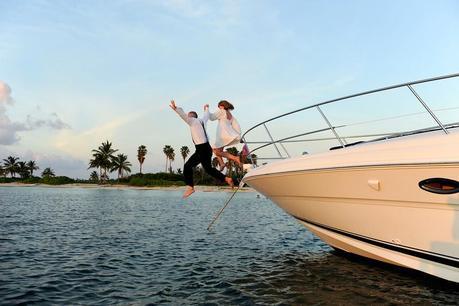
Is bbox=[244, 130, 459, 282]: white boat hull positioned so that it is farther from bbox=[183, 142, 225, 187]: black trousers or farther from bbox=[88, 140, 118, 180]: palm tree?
bbox=[88, 140, 118, 180]: palm tree

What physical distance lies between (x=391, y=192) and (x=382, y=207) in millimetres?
377

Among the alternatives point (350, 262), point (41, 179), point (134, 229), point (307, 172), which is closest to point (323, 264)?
point (350, 262)

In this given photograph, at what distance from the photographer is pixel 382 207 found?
16.9 feet

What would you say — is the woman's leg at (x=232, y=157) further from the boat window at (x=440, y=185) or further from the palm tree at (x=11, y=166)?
the palm tree at (x=11, y=166)

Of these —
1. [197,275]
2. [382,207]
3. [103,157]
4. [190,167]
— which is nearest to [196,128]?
[190,167]

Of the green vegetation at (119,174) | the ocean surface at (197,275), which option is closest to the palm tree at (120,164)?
the green vegetation at (119,174)

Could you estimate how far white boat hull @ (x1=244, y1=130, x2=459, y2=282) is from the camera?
4.55m

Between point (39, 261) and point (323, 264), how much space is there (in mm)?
5908

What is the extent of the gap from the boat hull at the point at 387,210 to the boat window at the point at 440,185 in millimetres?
58

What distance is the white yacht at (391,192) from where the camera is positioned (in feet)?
14.4

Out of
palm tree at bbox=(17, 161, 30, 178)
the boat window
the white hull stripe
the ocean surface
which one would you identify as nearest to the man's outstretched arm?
the ocean surface

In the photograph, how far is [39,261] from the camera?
8.00 metres

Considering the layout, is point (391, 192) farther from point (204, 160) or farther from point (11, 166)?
point (11, 166)

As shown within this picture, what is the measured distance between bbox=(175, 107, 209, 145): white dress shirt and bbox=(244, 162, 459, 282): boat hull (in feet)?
4.27
